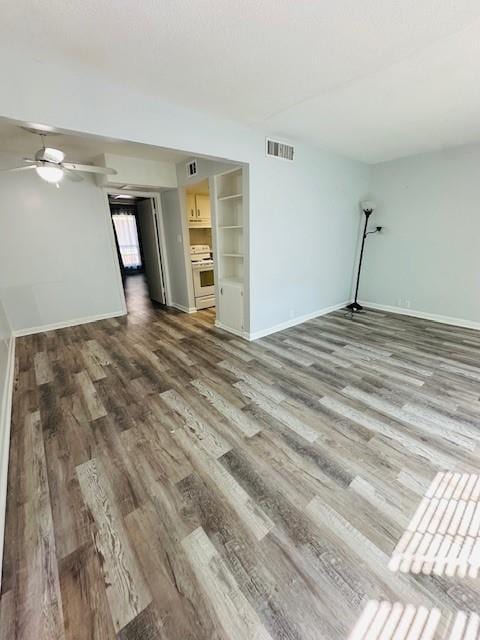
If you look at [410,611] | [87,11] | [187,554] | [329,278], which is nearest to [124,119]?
[87,11]

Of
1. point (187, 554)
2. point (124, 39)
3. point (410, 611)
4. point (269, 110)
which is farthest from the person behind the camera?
point (269, 110)

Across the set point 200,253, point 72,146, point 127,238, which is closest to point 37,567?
point 72,146

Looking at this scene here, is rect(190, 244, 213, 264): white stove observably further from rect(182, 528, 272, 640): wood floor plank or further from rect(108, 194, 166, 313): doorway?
rect(182, 528, 272, 640): wood floor plank

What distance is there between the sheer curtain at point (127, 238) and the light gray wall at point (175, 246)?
5.15 m

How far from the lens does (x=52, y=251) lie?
4.06m

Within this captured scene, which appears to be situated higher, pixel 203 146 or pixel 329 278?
pixel 203 146

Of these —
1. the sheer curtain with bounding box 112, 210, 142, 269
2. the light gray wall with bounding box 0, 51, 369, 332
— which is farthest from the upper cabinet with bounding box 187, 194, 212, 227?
the sheer curtain with bounding box 112, 210, 142, 269

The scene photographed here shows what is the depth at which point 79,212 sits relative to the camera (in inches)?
165

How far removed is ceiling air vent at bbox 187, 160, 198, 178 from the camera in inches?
157

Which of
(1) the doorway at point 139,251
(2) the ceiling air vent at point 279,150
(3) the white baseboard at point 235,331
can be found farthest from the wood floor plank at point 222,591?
(1) the doorway at point 139,251

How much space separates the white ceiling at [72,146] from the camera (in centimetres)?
289

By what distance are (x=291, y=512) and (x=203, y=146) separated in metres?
3.17

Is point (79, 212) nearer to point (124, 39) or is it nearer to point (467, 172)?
point (124, 39)

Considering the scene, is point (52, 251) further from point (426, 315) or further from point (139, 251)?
point (426, 315)
